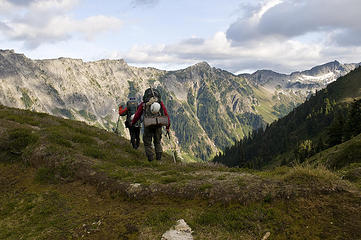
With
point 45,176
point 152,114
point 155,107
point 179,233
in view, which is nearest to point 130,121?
point 152,114

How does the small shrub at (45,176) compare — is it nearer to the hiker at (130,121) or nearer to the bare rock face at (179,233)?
the bare rock face at (179,233)

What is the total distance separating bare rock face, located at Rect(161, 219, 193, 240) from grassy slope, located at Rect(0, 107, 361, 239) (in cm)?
26

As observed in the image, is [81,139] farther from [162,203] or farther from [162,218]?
[162,218]

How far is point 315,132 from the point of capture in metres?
180

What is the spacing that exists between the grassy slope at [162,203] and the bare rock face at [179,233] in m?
0.26

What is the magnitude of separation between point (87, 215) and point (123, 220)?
1659 mm

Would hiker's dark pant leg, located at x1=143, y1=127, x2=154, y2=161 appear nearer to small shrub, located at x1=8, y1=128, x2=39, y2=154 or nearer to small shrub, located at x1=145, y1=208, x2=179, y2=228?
small shrub, located at x1=8, y1=128, x2=39, y2=154

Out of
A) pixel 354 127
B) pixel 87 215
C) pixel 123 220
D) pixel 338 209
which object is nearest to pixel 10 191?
pixel 87 215

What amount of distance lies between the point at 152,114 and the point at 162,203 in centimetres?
768

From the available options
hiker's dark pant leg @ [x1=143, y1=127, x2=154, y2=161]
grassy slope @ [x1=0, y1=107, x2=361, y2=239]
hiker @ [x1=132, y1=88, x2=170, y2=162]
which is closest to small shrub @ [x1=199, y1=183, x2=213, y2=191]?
grassy slope @ [x1=0, y1=107, x2=361, y2=239]

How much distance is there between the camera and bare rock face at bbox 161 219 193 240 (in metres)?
7.43

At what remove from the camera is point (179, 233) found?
7605mm

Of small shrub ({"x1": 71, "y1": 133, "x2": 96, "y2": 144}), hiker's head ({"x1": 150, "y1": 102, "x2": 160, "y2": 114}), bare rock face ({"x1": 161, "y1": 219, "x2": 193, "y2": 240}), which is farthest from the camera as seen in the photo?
small shrub ({"x1": 71, "y1": 133, "x2": 96, "y2": 144})

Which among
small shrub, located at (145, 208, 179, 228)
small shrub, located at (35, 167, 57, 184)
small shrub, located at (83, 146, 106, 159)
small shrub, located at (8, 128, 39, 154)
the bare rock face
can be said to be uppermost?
small shrub, located at (8, 128, 39, 154)
